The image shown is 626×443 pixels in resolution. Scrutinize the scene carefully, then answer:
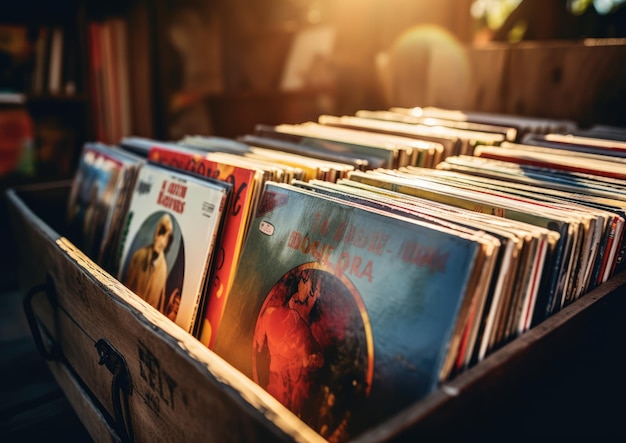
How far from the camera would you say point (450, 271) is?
0.58 meters

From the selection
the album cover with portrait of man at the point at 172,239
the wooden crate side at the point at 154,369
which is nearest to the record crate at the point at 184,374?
the wooden crate side at the point at 154,369

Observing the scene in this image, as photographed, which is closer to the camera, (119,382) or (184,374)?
(184,374)

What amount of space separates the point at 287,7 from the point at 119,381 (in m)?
2.90

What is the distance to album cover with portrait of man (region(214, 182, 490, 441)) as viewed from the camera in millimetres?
583

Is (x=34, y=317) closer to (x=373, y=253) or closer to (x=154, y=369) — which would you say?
(x=154, y=369)

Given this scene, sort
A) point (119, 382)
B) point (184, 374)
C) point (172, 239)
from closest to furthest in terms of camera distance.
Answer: point (184, 374) → point (119, 382) → point (172, 239)

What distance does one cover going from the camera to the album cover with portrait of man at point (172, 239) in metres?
0.92

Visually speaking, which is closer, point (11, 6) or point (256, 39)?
point (11, 6)

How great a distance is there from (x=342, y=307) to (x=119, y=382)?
0.36 metres

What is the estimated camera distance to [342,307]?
68 cm

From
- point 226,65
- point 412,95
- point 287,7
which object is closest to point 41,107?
point 226,65

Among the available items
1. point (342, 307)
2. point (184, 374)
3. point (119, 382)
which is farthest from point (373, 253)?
point (119, 382)

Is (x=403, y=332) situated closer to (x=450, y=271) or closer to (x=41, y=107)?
(x=450, y=271)

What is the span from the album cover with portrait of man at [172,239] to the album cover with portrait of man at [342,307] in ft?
0.32
